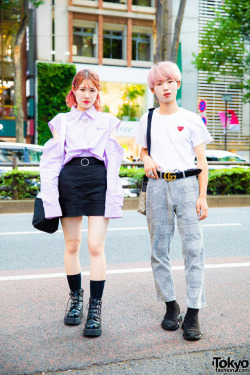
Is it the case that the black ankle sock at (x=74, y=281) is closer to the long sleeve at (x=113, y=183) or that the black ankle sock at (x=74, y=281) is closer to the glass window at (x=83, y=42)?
the long sleeve at (x=113, y=183)

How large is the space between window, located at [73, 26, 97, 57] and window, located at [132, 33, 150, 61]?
8.40ft

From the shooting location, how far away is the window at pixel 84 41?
27891mm

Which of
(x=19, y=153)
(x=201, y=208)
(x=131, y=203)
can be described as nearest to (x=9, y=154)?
(x=19, y=153)

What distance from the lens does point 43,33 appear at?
27.1m

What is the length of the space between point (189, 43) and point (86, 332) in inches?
1119

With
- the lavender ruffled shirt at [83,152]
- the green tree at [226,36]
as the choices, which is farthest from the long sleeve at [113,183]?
the green tree at [226,36]

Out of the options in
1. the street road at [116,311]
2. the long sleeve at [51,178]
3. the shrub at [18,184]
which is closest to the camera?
the street road at [116,311]

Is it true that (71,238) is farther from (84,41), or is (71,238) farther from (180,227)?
(84,41)

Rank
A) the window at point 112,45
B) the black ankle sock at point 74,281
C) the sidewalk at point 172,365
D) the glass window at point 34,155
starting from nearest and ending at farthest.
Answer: the sidewalk at point 172,365 → the black ankle sock at point 74,281 → the glass window at point 34,155 → the window at point 112,45

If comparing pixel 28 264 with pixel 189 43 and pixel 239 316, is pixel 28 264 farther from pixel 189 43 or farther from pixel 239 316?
pixel 189 43

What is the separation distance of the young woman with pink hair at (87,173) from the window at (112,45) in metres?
26.1

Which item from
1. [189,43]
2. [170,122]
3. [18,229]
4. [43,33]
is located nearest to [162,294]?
[170,122]

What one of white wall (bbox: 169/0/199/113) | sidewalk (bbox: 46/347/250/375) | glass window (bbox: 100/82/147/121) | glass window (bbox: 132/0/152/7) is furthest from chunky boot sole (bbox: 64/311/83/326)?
glass window (bbox: 132/0/152/7)

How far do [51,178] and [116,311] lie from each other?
4.04 ft
